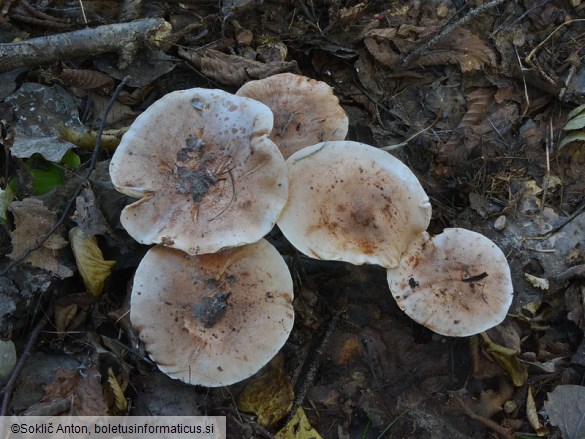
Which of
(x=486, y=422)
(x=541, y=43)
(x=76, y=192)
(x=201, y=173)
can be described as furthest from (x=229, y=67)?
(x=486, y=422)

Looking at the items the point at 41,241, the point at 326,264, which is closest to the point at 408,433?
the point at 326,264

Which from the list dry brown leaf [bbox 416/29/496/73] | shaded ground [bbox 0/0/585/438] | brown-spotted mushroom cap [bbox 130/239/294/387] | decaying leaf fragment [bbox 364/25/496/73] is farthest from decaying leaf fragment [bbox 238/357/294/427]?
dry brown leaf [bbox 416/29/496/73]

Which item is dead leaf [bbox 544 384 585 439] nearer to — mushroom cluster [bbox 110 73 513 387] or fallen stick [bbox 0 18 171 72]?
mushroom cluster [bbox 110 73 513 387]

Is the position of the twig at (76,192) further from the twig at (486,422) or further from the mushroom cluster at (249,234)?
the twig at (486,422)

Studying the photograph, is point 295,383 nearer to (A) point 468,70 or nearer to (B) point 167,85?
(B) point 167,85

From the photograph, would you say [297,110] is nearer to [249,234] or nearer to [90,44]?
[249,234]

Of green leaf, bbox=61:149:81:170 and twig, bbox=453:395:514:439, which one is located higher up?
green leaf, bbox=61:149:81:170
